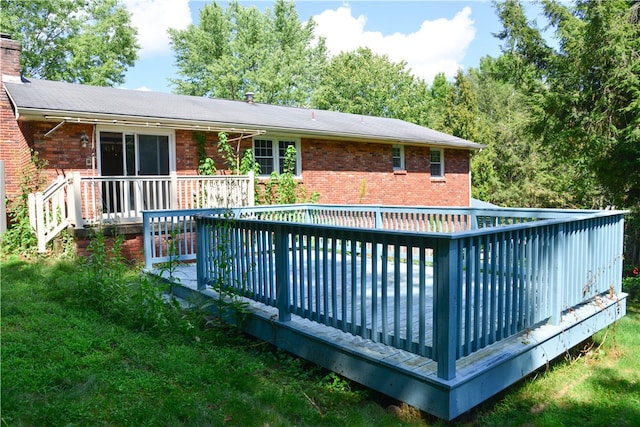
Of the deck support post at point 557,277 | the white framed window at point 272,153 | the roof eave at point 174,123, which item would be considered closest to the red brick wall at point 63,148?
the roof eave at point 174,123

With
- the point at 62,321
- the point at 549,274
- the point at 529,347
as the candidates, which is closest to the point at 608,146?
the point at 549,274

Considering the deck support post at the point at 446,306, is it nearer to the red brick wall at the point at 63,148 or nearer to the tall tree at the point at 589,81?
the tall tree at the point at 589,81

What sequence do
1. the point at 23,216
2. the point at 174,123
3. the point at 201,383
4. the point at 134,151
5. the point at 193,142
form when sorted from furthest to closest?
the point at 193,142 → the point at 134,151 → the point at 174,123 → the point at 23,216 → the point at 201,383

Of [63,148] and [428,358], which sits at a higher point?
[63,148]

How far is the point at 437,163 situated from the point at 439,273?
16.5 metres

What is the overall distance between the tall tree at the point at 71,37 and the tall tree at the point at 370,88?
1448 centimetres

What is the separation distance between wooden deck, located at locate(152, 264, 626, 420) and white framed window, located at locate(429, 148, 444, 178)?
1399 centimetres

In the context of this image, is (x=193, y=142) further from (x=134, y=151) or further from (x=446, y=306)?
(x=446, y=306)

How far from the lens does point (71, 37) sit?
29672mm

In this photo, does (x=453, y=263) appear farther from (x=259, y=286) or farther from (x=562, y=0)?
(x=562, y=0)

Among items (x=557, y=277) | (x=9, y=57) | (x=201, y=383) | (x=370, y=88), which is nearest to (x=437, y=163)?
(x=9, y=57)

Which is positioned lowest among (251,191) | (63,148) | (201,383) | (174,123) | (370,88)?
(201,383)

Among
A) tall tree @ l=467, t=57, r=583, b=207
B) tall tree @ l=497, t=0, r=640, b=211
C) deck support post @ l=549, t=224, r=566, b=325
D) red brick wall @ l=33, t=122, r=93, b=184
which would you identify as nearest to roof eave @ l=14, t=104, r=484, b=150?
red brick wall @ l=33, t=122, r=93, b=184

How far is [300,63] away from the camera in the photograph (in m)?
37.8
